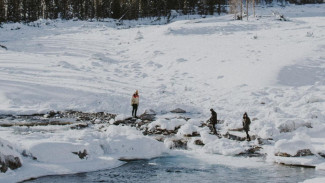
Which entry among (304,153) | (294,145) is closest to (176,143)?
(294,145)

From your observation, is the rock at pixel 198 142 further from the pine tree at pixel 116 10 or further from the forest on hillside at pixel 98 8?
the pine tree at pixel 116 10

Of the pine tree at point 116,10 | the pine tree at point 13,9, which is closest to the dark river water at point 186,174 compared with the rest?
the pine tree at point 13,9

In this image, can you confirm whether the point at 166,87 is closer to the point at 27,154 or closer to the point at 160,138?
the point at 160,138

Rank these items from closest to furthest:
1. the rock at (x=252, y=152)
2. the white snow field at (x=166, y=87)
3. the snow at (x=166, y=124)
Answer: the white snow field at (x=166, y=87), the rock at (x=252, y=152), the snow at (x=166, y=124)

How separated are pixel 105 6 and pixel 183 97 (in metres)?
59.4

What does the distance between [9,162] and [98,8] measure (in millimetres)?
69624

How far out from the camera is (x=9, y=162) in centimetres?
997

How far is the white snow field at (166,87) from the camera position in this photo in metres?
12.9

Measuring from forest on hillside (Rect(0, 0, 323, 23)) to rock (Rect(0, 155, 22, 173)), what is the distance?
217 ft

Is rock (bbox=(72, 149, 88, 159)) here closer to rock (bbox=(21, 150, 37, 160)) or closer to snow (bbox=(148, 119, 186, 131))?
rock (bbox=(21, 150, 37, 160))

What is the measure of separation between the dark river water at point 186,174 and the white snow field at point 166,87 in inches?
22.7

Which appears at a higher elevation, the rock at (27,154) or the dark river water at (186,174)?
the rock at (27,154)

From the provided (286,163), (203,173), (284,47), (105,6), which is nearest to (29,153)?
(203,173)

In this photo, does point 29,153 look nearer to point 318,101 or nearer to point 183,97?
point 183,97
